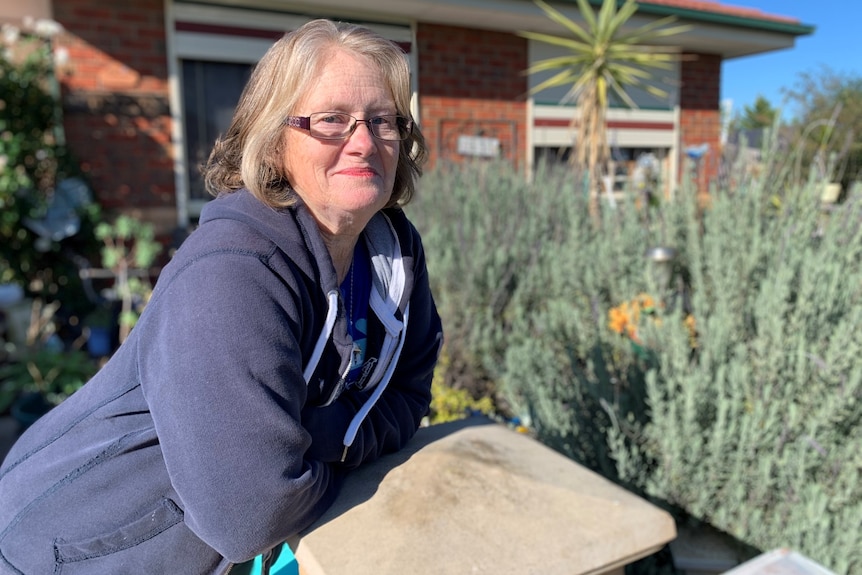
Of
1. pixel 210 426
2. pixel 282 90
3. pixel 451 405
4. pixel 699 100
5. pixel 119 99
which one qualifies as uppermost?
pixel 699 100

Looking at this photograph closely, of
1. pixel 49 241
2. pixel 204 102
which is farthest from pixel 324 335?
pixel 204 102

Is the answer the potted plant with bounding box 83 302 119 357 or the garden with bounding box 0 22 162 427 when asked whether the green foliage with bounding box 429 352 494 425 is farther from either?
the potted plant with bounding box 83 302 119 357

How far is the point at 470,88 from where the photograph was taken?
7504 mm

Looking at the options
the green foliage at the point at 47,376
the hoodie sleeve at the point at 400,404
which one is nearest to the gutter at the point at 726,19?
the green foliage at the point at 47,376

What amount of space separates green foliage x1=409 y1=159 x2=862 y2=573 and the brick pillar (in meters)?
6.36

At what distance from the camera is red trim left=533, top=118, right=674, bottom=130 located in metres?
8.11

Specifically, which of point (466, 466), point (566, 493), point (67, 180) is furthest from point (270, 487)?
point (67, 180)

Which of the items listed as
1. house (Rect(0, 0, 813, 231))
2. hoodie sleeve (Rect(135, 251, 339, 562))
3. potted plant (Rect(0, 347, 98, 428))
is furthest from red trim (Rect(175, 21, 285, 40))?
hoodie sleeve (Rect(135, 251, 339, 562))

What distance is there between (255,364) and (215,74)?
231 inches

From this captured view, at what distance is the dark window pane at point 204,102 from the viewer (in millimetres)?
6012

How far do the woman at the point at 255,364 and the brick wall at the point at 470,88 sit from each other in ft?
18.8

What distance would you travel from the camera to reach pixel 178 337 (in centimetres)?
100

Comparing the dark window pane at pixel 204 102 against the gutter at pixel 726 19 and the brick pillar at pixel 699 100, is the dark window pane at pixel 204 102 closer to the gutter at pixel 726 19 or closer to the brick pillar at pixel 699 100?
the gutter at pixel 726 19

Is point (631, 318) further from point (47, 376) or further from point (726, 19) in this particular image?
point (726, 19)
